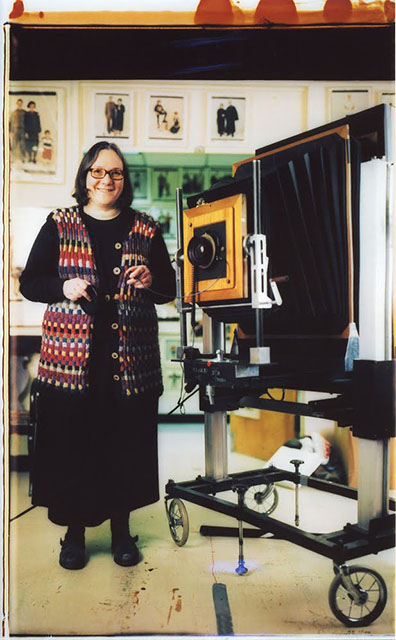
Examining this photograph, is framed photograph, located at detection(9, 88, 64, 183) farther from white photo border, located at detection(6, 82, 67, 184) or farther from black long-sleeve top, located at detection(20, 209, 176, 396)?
black long-sleeve top, located at detection(20, 209, 176, 396)

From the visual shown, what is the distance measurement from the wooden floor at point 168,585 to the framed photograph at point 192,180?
1052 mm

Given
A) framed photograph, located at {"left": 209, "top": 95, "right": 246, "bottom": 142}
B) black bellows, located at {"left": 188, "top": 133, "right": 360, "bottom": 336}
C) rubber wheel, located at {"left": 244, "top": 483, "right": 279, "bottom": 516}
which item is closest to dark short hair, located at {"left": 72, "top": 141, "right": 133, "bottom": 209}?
black bellows, located at {"left": 188, "top": 133, "right": 360, "bottom": 336}

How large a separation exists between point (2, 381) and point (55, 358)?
11.1 inches

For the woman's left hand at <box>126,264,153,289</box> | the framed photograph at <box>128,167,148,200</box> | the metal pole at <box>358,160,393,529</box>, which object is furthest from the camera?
the framed photograph at <box>128,167,148,200</box>

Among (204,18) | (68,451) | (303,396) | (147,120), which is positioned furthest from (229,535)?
(204,18)

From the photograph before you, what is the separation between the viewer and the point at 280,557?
82.1 inches

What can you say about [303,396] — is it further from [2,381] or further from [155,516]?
[2,381]

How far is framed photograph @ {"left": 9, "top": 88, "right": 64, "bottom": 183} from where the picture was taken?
2008 millimetres

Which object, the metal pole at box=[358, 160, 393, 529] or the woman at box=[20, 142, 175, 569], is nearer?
the metal pole at box=[358, 160, 393, 529]

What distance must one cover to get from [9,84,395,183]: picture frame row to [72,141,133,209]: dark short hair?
48 millimetres

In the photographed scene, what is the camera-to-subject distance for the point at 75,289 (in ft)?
6.61

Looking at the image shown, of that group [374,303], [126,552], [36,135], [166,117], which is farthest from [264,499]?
[36,135]

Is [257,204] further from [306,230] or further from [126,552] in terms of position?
[126,552]

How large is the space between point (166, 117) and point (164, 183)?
0.28m
